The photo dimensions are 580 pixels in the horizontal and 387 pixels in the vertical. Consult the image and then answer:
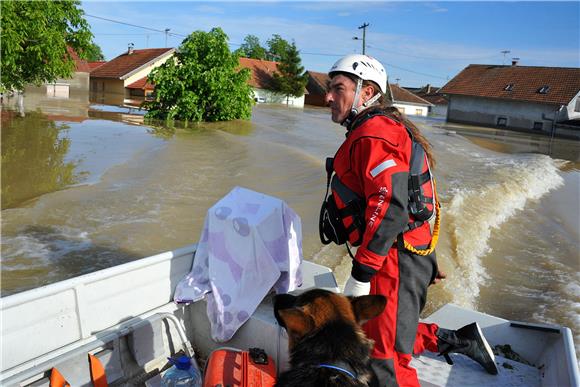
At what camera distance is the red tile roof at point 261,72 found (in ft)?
201

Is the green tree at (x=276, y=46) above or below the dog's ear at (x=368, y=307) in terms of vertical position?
above

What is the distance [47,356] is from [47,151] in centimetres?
1353

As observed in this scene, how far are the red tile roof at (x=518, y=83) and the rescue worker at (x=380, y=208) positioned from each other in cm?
4980

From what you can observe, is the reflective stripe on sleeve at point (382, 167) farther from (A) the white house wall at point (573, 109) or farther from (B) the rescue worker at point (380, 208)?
(A) the white house wall at point (573, 109)

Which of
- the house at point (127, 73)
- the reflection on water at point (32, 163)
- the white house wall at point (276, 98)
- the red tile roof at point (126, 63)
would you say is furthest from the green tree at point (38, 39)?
the white house wall at point (276, 98)

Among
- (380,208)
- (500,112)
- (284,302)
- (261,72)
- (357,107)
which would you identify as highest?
(261,72)

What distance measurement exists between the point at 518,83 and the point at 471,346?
53.8 meters

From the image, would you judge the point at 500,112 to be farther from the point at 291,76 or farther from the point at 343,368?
the point at 343,368

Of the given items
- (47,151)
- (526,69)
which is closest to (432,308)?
(47,151)

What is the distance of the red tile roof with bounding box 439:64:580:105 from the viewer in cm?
4609

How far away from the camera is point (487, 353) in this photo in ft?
11.6

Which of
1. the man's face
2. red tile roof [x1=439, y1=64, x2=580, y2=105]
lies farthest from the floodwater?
red tile roof [x1=439, y1=64, x2=580, y2=105]

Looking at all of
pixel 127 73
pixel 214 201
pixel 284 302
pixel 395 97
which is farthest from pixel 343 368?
pixel 395 97

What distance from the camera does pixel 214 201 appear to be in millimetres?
10641
